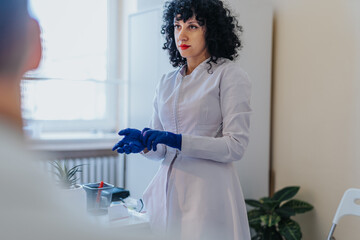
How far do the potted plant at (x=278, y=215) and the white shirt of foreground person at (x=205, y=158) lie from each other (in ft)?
3.09

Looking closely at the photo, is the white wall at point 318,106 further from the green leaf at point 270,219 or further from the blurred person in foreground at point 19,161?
the blurred person in foreground at point 19,161

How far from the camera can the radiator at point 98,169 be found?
275cm

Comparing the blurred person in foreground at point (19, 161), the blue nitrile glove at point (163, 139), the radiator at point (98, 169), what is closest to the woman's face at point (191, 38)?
the blue nitrile glove at point (163, 139)

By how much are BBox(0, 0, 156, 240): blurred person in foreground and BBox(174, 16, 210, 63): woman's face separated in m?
1.14

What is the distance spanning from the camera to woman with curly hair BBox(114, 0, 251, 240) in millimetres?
1274

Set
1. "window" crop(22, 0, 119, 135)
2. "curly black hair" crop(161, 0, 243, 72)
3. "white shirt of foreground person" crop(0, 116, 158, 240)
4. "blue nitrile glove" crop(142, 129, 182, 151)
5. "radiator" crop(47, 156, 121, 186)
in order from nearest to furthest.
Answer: "white shirt of foreground person" crop(0, 116, 158, 240) → "blue nitrile glove" crop(142, 129, 182, 151) → "curly black hair" crop(161, 0, 243, 72) → "radiator" crop(47, 156, 121, 186) → "window" crop(22, 0, 119, 135)

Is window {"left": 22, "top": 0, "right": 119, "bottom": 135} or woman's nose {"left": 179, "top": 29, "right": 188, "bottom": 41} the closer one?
woman's nose {"left": 179, "top": 29, "right": 188, "bottom": 41}

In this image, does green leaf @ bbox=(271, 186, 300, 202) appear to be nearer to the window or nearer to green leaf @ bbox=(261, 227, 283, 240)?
green leaf @ bbox=(261, 227, 283, 240)

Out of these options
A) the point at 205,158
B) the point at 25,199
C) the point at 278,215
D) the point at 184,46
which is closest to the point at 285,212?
the point at 278,215

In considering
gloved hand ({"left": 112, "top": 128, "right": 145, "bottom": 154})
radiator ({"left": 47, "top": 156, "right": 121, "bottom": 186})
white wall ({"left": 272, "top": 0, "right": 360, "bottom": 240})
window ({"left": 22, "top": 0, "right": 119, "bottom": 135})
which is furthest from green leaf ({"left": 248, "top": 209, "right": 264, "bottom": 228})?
window ({"left": 22, "top": 0, "right": 119, "bottom": 135})

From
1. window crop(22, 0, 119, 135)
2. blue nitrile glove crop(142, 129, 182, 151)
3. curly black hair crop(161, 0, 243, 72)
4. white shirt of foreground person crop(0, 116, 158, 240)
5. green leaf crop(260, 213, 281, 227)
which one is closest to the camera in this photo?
white shirt of foreground person crop(0, 116, 158, 240)

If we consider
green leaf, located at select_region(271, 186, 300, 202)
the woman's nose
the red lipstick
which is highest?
the woman's nose

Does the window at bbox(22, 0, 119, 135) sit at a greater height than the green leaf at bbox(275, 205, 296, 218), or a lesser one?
greater

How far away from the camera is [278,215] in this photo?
7.40ft
